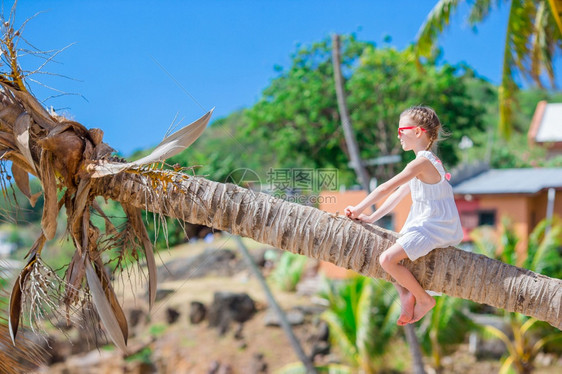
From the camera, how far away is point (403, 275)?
2900 millimetres

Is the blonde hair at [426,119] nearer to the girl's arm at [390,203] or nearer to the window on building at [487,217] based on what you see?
the girl's arm at [390,203]

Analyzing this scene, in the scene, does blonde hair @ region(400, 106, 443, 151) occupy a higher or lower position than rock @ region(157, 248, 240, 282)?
higher

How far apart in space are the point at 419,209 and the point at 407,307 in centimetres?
56

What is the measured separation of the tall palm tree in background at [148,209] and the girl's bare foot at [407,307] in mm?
104

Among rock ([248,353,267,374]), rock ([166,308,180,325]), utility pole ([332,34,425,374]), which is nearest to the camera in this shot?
utility pole ([332,34,425,374])

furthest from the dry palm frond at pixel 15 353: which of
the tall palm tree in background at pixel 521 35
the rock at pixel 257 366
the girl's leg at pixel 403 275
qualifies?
the rock at pixel 257 366

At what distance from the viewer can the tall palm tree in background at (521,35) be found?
934cm

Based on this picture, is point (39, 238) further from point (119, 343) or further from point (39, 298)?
point (119, 343)

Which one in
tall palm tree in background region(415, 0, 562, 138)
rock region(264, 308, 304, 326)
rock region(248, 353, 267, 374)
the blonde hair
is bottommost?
rock region(248, 353, 267, 374)

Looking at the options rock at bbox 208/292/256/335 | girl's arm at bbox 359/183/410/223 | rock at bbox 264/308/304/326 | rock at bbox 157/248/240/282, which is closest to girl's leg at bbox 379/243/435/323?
girl's arm at bbox 359/183/410/223

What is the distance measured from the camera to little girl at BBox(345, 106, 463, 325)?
2.86m

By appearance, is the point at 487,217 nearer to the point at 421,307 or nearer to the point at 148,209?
the point at 421,307

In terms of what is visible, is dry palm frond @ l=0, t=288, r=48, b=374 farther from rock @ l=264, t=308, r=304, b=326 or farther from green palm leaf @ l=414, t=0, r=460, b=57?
rock @ l=264, t=308, r=304, b=326

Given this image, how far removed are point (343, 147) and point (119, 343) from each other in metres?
18.6
